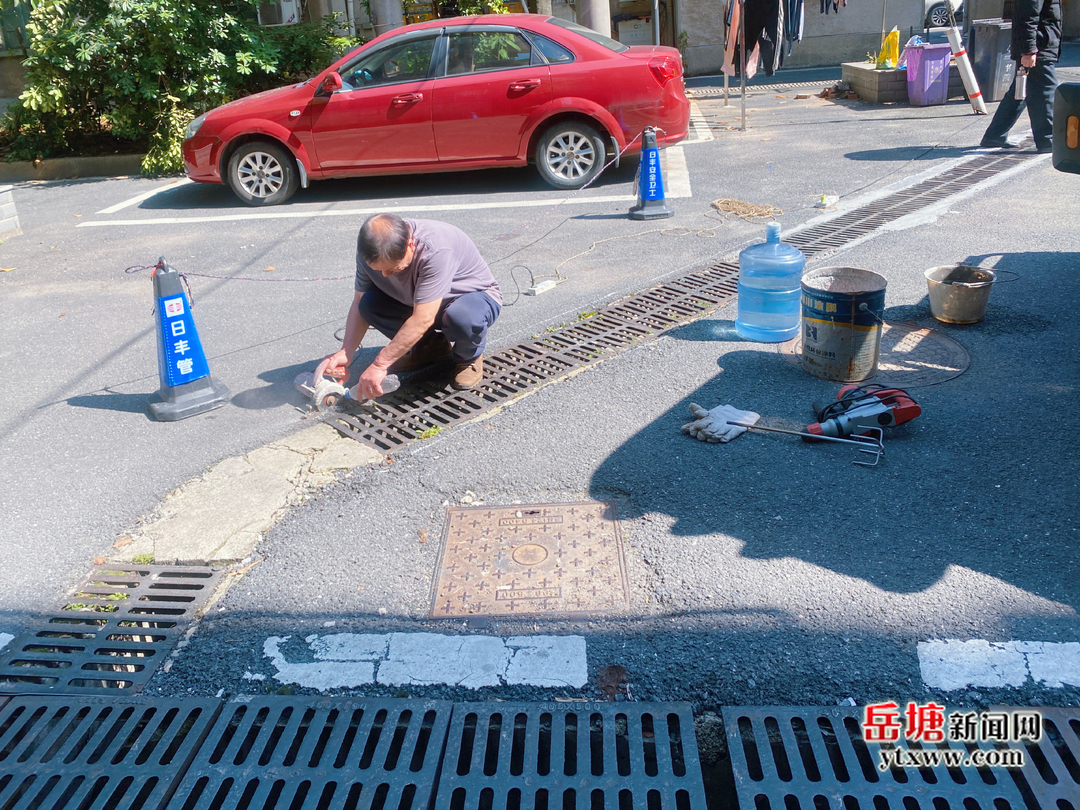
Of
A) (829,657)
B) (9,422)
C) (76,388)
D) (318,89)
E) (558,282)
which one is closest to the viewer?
(829,657)

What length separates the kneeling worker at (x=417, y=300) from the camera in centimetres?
421

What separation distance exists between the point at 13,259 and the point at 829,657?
8506 millimetres

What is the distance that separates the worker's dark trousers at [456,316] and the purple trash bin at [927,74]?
9.87 metres

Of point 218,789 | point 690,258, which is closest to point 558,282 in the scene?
point 690,258

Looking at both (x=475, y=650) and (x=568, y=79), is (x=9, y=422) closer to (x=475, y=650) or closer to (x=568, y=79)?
(x=475, y=650)

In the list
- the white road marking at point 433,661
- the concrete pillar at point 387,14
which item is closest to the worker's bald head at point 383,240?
the white road marking at point 433,661

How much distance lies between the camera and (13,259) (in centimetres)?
830

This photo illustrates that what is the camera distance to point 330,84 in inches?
352

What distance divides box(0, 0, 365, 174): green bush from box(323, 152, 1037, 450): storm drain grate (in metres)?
8.25

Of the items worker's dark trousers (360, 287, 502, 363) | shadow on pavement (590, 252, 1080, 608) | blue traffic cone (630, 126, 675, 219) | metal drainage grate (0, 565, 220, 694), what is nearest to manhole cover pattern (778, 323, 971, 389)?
shadow on pavement (590, 252, 1080, 608)

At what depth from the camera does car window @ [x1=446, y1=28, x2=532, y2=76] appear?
898 cm

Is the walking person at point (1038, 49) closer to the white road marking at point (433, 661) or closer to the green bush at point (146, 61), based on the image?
the white road marking at point (433, 661)

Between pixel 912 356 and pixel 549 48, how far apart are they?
18.9 feet

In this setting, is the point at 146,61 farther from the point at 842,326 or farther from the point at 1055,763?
the point at 1055,763
